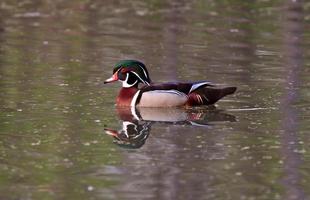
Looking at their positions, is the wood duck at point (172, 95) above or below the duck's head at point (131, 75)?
below

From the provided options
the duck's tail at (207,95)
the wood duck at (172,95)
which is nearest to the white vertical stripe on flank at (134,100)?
the wood duck at (172,95)

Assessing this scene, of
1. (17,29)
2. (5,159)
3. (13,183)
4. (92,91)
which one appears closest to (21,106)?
(92,91)

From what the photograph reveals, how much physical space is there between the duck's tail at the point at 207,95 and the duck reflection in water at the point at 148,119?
4.0 inches

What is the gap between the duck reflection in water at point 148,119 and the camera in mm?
11977

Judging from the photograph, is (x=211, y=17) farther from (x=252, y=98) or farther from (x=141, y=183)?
(x=141, y=183)

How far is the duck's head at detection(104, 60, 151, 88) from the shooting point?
14.0 metres

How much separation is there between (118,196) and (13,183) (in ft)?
3.42

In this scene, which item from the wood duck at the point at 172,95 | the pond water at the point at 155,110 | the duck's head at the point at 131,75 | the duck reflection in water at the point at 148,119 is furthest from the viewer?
the duck's head at the point at 131,75

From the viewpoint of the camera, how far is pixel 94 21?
21.4 m

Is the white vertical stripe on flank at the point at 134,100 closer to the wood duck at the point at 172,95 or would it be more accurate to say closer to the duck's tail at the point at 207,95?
the wood duck at the point at 172,95

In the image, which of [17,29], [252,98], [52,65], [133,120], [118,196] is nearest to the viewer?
[118,196]

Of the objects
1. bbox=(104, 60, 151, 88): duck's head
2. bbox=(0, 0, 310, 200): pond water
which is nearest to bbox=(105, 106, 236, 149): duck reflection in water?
bbox=(0, 0, 310, 200): pond water

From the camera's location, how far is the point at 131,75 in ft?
46.2

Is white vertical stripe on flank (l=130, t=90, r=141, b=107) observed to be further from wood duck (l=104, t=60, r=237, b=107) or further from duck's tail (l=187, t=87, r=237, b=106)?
duck's tail (l=187, t=87, r=237, b=106)
